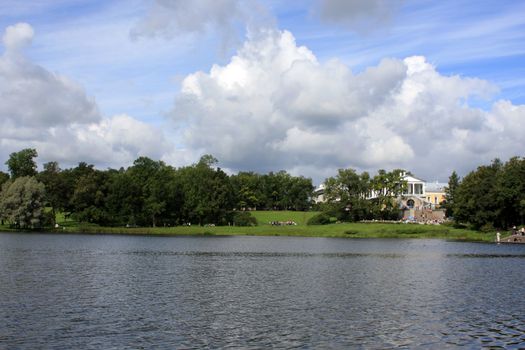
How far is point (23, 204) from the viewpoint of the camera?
135 metres

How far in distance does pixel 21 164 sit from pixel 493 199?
132174mm

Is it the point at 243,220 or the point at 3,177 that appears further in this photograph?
the point at 3,177

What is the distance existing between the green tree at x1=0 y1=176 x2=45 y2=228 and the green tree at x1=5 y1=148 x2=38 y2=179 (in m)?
37.7

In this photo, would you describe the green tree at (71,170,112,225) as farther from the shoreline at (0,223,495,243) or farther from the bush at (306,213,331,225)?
the bush at (306,213,331,225)

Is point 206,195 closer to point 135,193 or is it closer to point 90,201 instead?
point 135,193

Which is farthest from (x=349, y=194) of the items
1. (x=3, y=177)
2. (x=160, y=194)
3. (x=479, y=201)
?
(x=3, y=177)

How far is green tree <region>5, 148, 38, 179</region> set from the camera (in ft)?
570

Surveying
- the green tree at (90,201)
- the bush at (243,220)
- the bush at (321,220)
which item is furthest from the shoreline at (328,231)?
the bush at (243,220)

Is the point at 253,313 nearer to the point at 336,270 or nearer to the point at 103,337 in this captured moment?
the point at 103,337

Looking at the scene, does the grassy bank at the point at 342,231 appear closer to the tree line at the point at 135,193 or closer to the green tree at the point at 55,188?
the tree line at the point at 135,193

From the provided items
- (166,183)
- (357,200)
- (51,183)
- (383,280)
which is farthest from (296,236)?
(383,280)

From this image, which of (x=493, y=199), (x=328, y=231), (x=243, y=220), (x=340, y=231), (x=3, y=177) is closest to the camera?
(x=493, y=199)

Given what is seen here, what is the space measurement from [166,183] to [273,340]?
466ft

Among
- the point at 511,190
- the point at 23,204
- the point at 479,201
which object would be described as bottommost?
the point at 23,204
